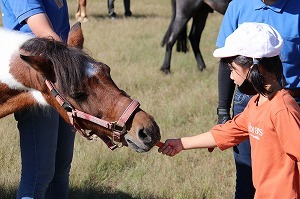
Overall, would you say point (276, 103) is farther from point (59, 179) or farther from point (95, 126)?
point (59, 179)

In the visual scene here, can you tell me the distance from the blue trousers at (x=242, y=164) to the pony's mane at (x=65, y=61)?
112cm

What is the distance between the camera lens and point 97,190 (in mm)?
4434

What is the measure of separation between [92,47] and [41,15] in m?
7.07

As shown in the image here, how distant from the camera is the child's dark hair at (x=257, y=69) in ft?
8.41

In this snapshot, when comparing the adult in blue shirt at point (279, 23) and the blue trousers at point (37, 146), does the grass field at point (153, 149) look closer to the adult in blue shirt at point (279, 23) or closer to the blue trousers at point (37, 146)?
the blue trousers at point (37, 146)

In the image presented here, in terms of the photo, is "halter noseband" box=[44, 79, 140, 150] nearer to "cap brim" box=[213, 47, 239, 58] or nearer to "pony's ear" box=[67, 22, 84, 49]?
"pony's ear" box=[67, 22, 84, 49]

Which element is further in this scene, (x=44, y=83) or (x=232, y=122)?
(x=232, y=122)

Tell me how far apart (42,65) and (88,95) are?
0.24 m

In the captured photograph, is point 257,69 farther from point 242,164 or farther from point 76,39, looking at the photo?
point 242,164

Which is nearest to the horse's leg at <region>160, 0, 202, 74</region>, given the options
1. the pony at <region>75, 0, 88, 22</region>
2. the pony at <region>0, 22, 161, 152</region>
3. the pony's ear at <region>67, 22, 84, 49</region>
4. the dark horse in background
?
the dark horse in background

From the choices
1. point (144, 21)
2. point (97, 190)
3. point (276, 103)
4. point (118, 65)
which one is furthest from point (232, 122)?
point (144, 21)

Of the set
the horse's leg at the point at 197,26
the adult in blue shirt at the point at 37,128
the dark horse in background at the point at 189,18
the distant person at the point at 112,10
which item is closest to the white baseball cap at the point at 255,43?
the adult in blue shirt at the point at 37,128

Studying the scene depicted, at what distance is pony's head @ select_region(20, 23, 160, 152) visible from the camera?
2.61 m

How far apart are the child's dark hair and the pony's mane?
67 centimetres
